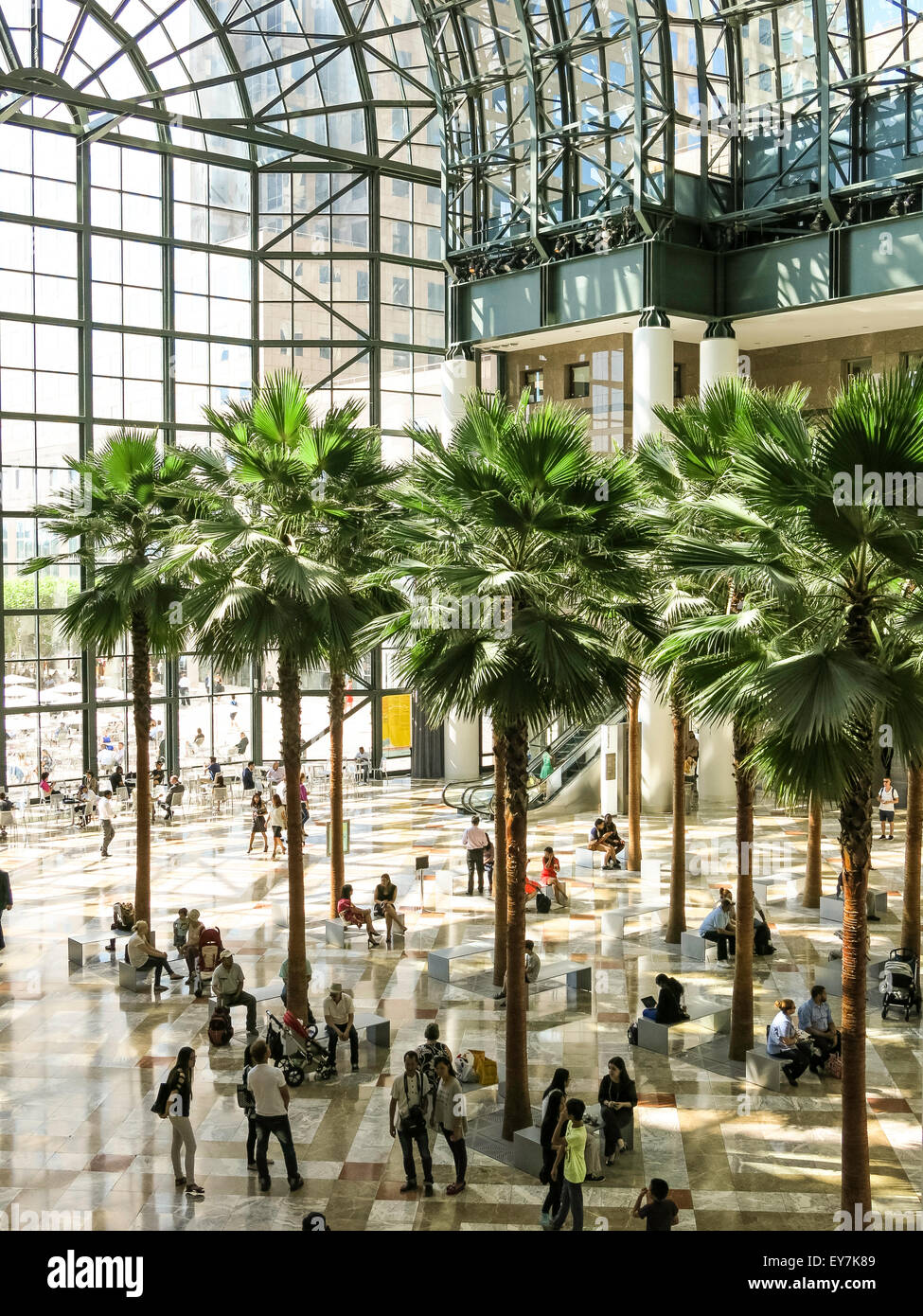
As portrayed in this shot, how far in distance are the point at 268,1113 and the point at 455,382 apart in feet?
77.4

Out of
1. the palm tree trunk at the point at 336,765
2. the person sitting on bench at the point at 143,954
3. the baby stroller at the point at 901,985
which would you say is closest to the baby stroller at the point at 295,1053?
the person sitting on bench at the point at 143,954

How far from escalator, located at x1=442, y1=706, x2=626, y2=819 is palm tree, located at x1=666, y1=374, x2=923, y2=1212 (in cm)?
1790

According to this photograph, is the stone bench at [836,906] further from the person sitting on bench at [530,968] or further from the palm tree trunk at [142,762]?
the palm tree trunk at [142,762]

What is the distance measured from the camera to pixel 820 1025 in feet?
42.9

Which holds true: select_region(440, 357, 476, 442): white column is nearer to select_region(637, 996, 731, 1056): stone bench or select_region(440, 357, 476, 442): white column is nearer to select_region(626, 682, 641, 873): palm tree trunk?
select_region(626, 682, 641, 873): palm tree trunk

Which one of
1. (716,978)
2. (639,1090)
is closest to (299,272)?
(716,978)

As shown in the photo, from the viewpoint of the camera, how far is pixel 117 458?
16109mm

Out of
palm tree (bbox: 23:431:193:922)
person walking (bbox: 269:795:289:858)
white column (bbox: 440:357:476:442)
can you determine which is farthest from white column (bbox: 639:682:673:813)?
palm tree (bbox: 23:431:193:922)

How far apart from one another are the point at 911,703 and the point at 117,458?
443 inches

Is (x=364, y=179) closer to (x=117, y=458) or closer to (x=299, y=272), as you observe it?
(x=299, y=272)

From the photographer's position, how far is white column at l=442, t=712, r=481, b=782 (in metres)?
33.3

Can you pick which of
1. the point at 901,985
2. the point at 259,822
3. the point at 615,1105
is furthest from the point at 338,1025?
the point at 259,822

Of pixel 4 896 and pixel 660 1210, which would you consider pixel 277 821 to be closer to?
pixel 4 896

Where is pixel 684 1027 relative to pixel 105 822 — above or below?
below
